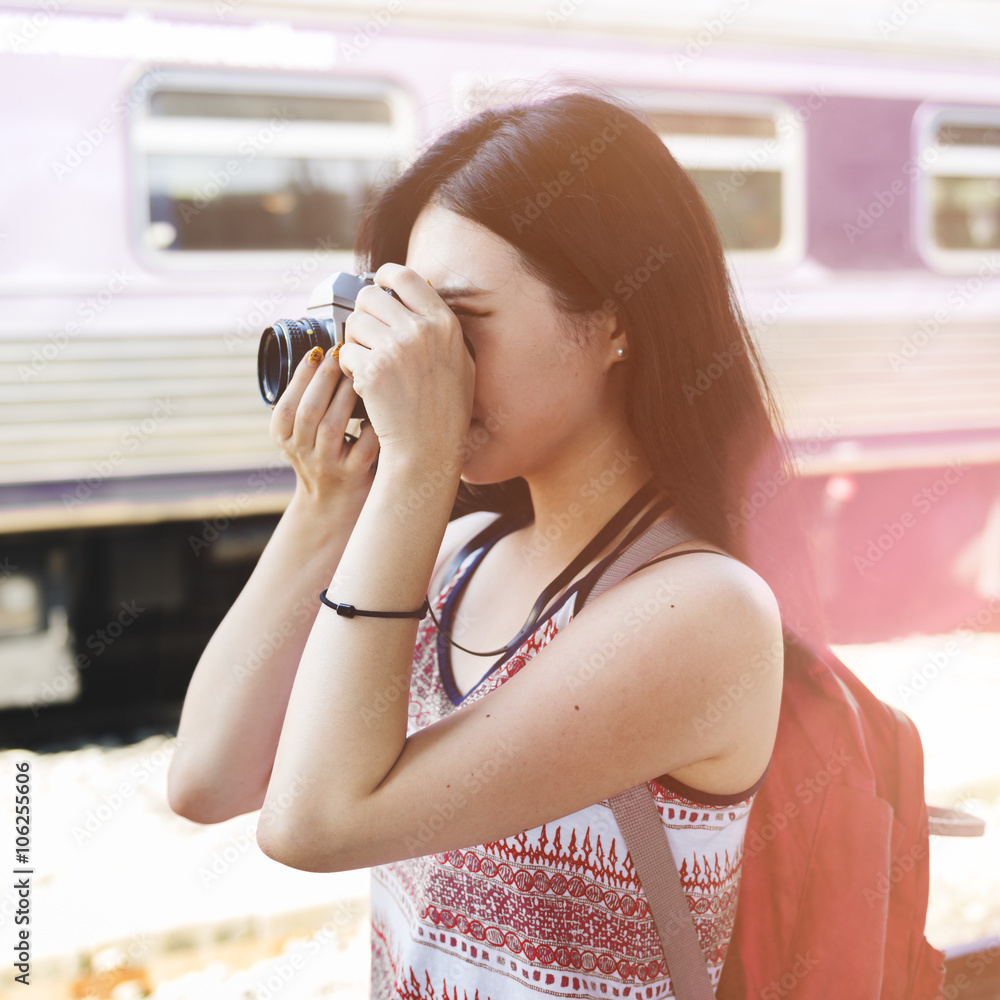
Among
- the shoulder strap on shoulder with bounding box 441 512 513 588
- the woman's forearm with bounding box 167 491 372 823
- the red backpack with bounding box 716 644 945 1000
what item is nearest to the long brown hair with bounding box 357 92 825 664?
the red backpack with bounding box 716 644 945 1000

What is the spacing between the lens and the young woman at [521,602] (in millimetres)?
1021

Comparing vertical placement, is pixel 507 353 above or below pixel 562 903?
above

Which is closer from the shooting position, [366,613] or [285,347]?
[366,613]

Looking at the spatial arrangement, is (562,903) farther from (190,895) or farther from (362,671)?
(190,895)

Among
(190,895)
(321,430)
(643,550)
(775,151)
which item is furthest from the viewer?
(775,151)

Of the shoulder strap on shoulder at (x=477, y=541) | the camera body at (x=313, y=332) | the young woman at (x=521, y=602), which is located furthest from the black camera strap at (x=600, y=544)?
the camera body at (x=313, y=332)

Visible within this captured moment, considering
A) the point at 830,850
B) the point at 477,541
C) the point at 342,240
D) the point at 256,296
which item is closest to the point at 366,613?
the point at 477,541

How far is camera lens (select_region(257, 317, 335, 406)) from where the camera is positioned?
4.28ft

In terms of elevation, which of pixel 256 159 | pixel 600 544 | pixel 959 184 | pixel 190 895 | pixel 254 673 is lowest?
pixel 190 895

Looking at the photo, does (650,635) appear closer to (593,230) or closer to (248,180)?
(593,230)

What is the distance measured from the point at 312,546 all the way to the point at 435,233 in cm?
50

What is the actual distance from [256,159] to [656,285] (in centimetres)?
313

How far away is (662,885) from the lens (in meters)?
1.09

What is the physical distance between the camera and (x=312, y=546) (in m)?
1.42
